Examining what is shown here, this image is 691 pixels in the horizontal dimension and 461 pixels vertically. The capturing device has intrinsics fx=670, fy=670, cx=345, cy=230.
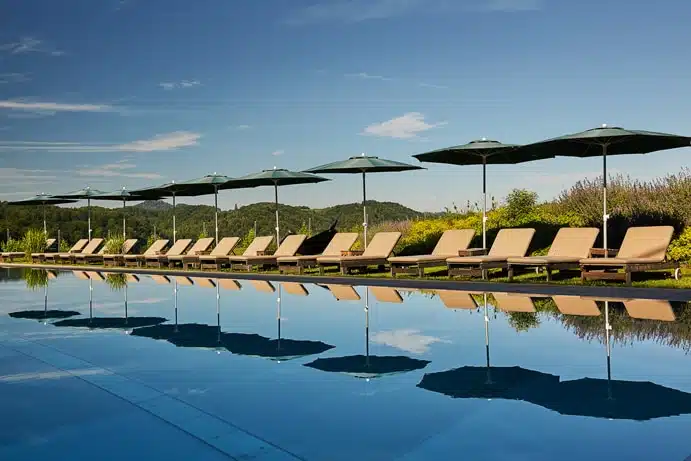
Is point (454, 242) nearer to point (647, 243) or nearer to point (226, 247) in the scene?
point (647, 243)

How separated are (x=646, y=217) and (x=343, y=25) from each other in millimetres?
10749

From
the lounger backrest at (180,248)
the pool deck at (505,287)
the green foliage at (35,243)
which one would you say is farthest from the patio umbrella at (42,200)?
the pool deck at (505,287)

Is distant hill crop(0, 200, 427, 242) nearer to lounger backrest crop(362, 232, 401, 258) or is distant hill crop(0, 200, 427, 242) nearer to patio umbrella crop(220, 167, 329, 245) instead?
patio umbrella crop(220, 167, 329, 245)

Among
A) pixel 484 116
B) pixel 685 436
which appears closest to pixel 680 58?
pixel 484 116

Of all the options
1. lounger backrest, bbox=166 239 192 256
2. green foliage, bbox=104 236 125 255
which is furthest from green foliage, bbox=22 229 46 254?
lounger backrest, bbox=166 239 192 256

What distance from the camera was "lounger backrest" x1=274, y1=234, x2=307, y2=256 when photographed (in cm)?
1420

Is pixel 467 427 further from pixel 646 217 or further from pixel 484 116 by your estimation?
pixel 484 116

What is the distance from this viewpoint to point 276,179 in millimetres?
15461

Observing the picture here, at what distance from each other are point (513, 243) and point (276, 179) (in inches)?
250

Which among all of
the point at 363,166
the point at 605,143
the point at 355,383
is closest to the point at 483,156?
the point at 363,166

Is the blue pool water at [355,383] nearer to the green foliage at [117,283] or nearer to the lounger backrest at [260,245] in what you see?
the green foliage at [117,283]

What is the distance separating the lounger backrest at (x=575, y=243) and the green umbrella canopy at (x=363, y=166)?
3990mm

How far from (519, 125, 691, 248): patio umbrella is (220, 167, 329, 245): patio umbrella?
222 inches

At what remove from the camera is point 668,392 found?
401 centimetres
